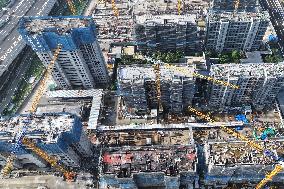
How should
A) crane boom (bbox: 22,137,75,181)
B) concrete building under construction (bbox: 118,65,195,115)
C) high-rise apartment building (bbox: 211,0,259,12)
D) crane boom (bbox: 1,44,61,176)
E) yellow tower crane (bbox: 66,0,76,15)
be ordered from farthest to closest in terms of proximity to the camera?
1. yellow tower crane (bbox: 66,0,76,15)
2. high-rise apartment building (bbox: 211,0,259,12)
3. concrete building under construction (bbox: 118,65,195,115)
4. crane boom (bbox: 1,44,61,176)
5. crane boom (bbox: 22,137,75,181)

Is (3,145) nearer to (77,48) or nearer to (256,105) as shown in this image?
(77,48)

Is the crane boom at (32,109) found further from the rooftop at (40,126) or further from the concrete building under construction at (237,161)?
the concrete building under construction at (237,161)

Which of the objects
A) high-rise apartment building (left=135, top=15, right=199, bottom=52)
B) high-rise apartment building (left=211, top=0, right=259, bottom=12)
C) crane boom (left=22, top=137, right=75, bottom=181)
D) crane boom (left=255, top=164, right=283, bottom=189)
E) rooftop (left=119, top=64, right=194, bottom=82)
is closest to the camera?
crane boom (left=255, top=164, right=283, bottom=189)

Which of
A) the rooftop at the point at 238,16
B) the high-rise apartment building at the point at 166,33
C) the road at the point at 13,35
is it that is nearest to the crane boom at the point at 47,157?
the road at the point at 13,35

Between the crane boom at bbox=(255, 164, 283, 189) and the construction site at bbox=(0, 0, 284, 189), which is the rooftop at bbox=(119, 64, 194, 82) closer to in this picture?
the construction site at bbox=(0, 0, 284, 189)

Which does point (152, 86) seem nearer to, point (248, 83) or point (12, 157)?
point (248, 83)

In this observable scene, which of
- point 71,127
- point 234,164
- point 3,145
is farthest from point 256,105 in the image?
point 3,145

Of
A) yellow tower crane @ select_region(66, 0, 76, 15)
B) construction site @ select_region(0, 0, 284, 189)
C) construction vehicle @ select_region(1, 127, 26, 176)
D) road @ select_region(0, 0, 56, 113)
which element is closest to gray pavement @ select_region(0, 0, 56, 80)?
road @ select_region(0, 0, 56, 113)
